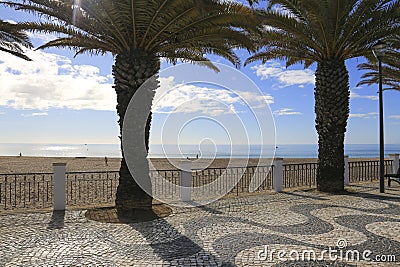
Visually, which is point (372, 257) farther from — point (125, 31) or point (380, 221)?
point (125, 31)

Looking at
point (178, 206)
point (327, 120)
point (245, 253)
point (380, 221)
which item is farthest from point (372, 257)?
point (327, 120)

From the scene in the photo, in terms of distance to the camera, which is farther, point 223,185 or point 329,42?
point 223,185

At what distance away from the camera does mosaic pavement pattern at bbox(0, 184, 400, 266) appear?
15.9 ft

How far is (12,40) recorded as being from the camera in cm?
1005

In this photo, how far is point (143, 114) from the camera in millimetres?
7977

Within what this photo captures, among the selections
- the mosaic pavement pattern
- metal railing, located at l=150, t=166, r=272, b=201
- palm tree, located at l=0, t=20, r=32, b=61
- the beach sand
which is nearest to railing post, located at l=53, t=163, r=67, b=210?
the mosaic pavement pattern

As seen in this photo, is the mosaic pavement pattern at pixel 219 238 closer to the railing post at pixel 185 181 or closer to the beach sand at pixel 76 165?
the railing post at pixel 185 181

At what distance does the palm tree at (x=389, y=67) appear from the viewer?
1136cm

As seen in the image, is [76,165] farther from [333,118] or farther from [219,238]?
[219,238]

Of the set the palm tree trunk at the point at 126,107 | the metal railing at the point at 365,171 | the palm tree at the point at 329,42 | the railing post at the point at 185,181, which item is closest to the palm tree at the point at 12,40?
the palm tree trunk at the point at 126,107

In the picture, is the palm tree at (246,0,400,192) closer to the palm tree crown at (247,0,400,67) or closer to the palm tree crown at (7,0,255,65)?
the palm tree crown at (247,0,400,67)

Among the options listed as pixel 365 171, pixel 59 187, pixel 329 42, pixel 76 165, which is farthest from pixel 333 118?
pixel 76 165

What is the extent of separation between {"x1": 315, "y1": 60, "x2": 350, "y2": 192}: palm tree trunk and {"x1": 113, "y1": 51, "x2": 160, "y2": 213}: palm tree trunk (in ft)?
20.1

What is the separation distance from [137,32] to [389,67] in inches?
493
